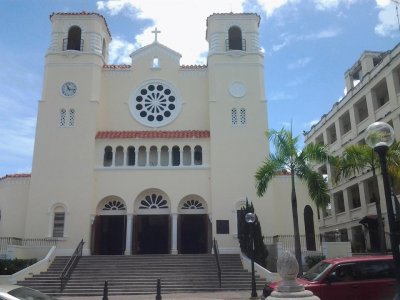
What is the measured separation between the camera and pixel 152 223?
26672 millimetres

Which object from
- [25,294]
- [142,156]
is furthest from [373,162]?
[25,294]

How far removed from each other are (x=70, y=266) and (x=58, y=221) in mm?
5360

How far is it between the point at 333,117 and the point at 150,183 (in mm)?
21175

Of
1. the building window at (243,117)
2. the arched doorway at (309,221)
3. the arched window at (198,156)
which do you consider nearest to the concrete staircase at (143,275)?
the arched doorway at (309,221)

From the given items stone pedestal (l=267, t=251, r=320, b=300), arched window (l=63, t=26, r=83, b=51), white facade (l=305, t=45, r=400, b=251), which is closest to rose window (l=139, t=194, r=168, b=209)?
arched window (l=63, t=26, r=83, b=51)

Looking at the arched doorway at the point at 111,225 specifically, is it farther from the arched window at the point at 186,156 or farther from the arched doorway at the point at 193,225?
the arched window at the point at 186,156

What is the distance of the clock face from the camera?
27200mm

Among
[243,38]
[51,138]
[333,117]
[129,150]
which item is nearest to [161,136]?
[129,150]

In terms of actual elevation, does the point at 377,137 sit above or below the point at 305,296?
above

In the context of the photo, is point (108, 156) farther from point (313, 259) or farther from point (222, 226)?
point (313, 259)

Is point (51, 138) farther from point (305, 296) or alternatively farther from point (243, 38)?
Result: point (305, 296)

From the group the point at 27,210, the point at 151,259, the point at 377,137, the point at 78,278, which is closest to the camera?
the point at 377,137

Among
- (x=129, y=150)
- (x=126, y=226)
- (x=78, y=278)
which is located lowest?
(x=78, y=278)

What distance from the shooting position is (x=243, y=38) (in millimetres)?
29047
